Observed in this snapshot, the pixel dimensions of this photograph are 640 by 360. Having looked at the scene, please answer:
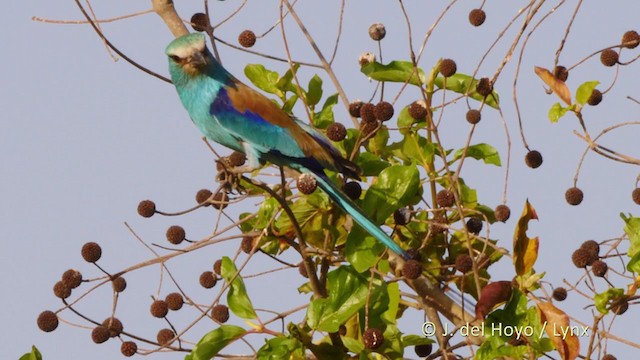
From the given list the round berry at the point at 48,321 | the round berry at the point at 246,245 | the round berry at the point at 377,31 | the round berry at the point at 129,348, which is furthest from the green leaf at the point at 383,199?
the round berry at the point at 48,321

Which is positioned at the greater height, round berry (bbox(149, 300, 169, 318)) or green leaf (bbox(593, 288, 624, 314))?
round berry (bbox(149, 300, 169, 318))

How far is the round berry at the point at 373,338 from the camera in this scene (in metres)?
3.12

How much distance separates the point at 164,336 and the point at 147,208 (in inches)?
15.3

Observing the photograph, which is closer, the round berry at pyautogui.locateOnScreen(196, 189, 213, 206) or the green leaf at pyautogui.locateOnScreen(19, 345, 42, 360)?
the green leaf at pyautogui.locateOnScreen(19, 345, 42, 360)

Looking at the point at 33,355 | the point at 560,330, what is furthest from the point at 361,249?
the point at 33,355

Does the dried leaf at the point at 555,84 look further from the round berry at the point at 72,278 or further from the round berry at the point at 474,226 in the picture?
the round berry at the point at 72,278

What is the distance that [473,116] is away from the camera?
138 inches

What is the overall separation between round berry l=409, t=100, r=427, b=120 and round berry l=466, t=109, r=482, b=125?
0.13 metres

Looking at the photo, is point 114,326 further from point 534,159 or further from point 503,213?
point 534,159

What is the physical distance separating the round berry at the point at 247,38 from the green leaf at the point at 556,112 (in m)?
1.01

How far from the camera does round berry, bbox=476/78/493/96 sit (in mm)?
3520

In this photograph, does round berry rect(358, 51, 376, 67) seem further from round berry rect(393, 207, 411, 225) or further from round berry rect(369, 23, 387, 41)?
round berry rect(393, 207, 411, 225)

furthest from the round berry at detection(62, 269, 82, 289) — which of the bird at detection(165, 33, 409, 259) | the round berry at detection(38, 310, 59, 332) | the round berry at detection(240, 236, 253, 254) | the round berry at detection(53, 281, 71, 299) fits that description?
the bird at detection(165, 33, 409, 259)

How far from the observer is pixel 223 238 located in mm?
3293
